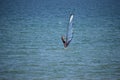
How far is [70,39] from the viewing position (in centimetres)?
477

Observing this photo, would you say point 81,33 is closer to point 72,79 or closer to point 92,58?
point 92,58

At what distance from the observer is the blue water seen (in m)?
3.53

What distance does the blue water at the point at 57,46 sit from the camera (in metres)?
3.53

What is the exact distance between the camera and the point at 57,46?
4.52 metres

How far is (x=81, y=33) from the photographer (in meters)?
5.25

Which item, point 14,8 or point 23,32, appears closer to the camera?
point 23,32

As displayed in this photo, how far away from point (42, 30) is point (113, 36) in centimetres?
169

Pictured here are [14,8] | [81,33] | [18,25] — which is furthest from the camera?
[14,8]

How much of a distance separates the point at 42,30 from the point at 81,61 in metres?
1.85

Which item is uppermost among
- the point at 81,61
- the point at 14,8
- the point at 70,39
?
the point at 14,8

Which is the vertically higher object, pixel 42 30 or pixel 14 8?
pixel 14 8

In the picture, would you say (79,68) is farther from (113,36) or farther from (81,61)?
(113,36)

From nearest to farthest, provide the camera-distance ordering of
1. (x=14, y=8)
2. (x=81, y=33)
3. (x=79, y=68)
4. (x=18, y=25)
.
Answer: (x=79, y=68) < (x=81, y=33) < (x=18, y=25) < (x=14, y=8)

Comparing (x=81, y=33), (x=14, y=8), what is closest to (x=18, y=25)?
(x=81, y=33)
